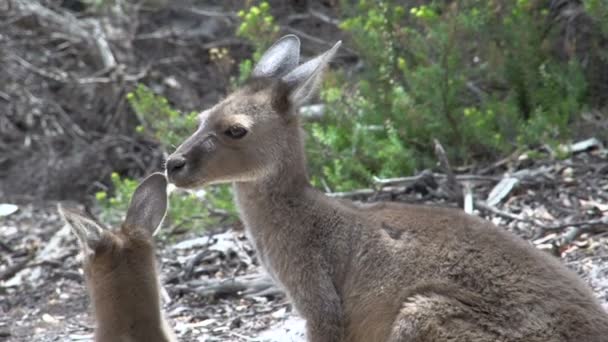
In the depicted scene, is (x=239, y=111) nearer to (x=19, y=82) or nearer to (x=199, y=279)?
(x=199, y=279)

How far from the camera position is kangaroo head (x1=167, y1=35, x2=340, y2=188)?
5.58 meters

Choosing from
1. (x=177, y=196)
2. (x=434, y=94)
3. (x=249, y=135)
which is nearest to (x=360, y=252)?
(x=249, y=135)

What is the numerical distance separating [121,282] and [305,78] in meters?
1.42

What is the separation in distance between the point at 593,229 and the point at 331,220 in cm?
237

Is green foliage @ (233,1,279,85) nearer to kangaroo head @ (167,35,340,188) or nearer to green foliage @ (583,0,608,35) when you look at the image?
green foliage @ (583,0,608,35)

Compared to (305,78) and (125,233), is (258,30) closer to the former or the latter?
(305,78)

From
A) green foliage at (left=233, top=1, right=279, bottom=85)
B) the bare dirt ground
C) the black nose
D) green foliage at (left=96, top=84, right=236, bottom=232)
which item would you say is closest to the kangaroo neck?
the black nose

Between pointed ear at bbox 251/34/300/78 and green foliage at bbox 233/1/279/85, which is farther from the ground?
pointed ear at bbox 251/34/300/78

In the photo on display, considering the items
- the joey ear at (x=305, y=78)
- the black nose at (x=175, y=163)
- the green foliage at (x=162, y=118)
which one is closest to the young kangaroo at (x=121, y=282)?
the black nose at (x=175, y=163)

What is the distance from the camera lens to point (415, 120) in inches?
330

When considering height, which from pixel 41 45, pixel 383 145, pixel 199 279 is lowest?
pixel 199 279

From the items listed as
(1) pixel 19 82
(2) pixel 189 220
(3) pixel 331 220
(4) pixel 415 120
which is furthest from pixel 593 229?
(1) pixel 19 82

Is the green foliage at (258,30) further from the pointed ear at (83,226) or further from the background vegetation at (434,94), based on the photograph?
the pointed ear at (83,226)

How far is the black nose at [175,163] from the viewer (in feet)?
18.2
